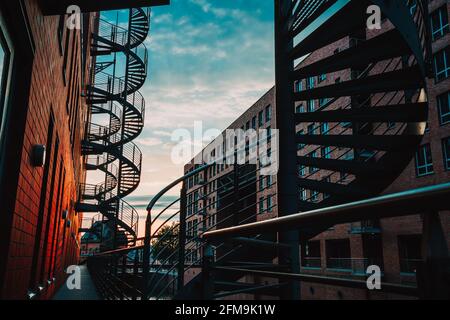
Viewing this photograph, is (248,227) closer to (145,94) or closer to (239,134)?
(145,94)

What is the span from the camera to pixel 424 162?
→ 20.0 metres

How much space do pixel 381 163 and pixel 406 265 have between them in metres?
17.0

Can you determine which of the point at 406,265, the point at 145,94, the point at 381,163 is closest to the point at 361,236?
the point at 406,265

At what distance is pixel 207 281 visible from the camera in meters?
2.41

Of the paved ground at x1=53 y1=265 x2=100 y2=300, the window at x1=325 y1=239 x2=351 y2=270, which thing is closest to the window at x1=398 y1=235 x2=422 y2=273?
the window at x1=325 y1=239 x2=351 y2=270

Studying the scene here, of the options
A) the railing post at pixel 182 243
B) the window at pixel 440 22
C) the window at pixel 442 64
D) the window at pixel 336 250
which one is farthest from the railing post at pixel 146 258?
the window at pixel 336 250

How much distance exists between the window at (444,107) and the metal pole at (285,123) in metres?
15.8

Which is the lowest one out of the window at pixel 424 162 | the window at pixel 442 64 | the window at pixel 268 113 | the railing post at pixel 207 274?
the railing post at pixel 207 274

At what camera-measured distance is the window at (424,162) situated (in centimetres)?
1964

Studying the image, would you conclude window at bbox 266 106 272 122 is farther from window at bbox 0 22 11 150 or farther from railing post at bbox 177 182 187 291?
window at bbox 0 22 11 150

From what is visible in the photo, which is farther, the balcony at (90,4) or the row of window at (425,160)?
the row of window at (425,160)

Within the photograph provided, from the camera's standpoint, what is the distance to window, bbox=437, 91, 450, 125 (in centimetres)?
1877

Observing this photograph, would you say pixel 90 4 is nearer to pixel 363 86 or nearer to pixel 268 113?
pixel 363 86

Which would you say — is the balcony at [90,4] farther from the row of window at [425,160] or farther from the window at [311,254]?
the window at [311,254]
